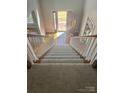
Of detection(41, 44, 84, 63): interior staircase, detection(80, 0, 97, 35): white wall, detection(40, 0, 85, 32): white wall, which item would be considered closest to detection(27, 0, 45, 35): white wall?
detection(40, 0, 85, 32): white wall

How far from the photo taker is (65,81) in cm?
135

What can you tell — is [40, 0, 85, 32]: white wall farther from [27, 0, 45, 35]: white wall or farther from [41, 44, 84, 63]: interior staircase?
[41, 44, 84, 63]: interior staircase

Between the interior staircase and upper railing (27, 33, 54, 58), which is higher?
upper railing (27, 33, 54, 58)

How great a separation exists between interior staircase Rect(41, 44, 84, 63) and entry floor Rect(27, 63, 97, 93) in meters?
0.04

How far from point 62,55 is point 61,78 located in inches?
8.5

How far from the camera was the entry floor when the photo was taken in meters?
1.29

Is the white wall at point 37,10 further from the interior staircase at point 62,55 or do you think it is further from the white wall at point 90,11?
the white wall at point 90,11

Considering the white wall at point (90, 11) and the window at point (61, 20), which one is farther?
the window at point (61, 20)

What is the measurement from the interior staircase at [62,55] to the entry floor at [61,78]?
0.04 meters

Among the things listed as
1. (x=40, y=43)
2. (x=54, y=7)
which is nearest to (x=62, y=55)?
(x=40, y=43)

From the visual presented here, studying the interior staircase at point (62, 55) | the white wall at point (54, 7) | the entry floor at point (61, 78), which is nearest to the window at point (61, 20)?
the white wall at point (54, 7)

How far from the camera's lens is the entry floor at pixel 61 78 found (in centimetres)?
129
